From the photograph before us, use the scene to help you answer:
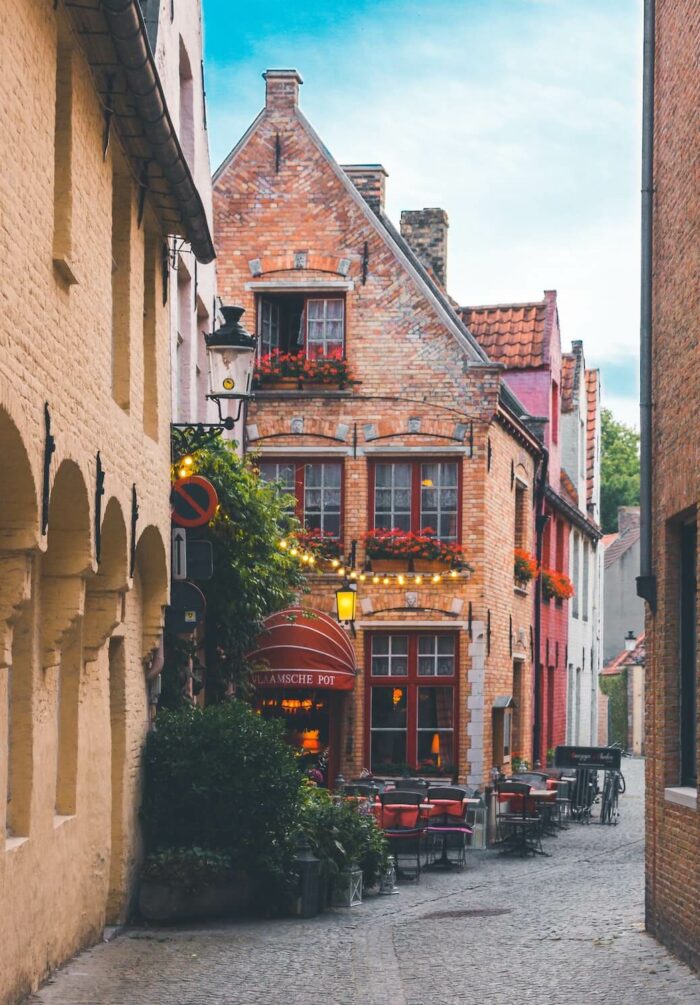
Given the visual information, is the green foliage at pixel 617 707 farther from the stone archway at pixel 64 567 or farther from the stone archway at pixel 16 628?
the stone archway at pixel 16 628

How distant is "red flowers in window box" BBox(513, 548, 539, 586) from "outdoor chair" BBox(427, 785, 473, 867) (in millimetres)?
6101

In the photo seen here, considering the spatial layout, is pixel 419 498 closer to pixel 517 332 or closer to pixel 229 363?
pixel 517 332

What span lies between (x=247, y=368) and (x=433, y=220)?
14.5 metres

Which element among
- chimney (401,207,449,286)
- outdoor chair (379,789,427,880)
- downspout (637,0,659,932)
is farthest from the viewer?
chimney (401,207,449,286)

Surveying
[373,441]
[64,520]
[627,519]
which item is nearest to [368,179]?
[373,441]

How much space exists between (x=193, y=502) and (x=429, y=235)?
14.7 m

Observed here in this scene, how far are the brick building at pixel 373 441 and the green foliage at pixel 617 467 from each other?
145ft

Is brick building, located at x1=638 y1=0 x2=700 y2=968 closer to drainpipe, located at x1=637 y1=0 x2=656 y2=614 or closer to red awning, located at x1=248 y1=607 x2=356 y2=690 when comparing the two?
drainpipe, located at x1=637 y1=0 x2=656 y2=614

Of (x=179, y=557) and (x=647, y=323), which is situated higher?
(x=647, y=323)

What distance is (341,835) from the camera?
15719mm

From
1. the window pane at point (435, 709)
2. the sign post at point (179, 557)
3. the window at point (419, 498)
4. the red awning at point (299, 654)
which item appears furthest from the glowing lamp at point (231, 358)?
the window pane at point (435, 709)

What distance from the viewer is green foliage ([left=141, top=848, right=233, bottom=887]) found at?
46.4 feet

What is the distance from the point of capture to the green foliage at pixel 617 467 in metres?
68.6

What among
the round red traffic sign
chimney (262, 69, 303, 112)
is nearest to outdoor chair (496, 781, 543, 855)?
the round red traffic sign
